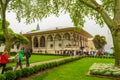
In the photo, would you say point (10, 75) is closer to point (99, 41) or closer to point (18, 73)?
point (18, 73)

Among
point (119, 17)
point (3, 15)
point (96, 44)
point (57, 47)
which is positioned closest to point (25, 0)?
point (3, 15)

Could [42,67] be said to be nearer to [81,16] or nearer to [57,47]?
[81,16]

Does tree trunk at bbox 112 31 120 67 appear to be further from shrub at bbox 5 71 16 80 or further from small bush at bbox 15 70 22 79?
shrub at bbox 5 71 16 80

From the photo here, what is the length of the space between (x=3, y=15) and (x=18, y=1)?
2057mm

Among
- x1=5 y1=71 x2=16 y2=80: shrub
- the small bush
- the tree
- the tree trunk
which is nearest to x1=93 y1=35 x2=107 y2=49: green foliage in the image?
the tree

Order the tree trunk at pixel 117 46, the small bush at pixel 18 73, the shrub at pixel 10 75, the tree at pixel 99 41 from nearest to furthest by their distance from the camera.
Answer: the shrub at pixel 10 75 → the small bush at pixel 18 73 → the tree trunk at pixel 117 46 → the tree at pixel 99 41

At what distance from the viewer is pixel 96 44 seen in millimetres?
83750

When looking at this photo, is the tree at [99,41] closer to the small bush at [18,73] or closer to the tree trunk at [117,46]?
the tree trunk at [117,46]

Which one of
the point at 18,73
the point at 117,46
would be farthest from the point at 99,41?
the point at 18,73

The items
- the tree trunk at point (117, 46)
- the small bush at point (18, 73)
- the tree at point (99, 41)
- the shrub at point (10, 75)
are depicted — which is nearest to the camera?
the shrub at point (10, 75)

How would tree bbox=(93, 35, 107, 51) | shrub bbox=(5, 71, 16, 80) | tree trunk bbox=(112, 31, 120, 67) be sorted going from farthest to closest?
tree bbox=(93, 35, 107, 51) < tree trunk bbox=(112, 31, 120, 67) < shrub bbox=(5, 71, 16, 80)

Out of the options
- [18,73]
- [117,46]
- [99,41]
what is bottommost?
[18,73]

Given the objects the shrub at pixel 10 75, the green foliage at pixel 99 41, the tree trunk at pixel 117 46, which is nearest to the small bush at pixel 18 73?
the shrub at pixel 10 75

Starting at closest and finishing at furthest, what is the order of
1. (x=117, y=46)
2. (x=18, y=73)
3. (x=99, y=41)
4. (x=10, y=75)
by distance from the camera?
1. (x=10, y=75)
2. (x=18, y=73)
3. (x=117, y=46)
4. (x=99, y=41)
